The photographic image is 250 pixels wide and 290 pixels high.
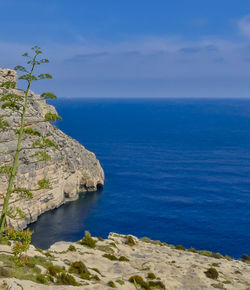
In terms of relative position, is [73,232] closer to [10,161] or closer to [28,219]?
[28,219]

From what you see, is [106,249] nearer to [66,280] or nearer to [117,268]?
[117,268]

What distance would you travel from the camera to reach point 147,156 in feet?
557

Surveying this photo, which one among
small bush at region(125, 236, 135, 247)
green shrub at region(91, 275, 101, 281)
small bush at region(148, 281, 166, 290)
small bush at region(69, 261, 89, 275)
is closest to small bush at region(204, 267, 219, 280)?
small bush at region(148, 281, 166, 290)

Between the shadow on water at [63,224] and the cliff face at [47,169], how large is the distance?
2091mm

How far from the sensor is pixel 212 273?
41.3 metres

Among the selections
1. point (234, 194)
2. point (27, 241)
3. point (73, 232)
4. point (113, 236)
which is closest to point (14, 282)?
point (27, 241)

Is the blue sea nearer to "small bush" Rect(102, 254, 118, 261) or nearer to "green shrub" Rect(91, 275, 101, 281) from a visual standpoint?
"small bush" Rect(102, 254, 118, 261)

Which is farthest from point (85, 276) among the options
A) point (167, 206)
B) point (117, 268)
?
point (167, 206)

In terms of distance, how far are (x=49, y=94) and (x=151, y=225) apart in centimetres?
6874

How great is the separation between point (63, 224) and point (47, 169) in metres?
15.0

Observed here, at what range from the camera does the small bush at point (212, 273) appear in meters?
40.9

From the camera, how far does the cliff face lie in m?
76.1

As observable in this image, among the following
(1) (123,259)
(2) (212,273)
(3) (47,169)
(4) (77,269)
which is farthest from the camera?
(3) (47,169)

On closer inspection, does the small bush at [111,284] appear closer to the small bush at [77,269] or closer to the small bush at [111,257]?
the small bush at [77,269]
